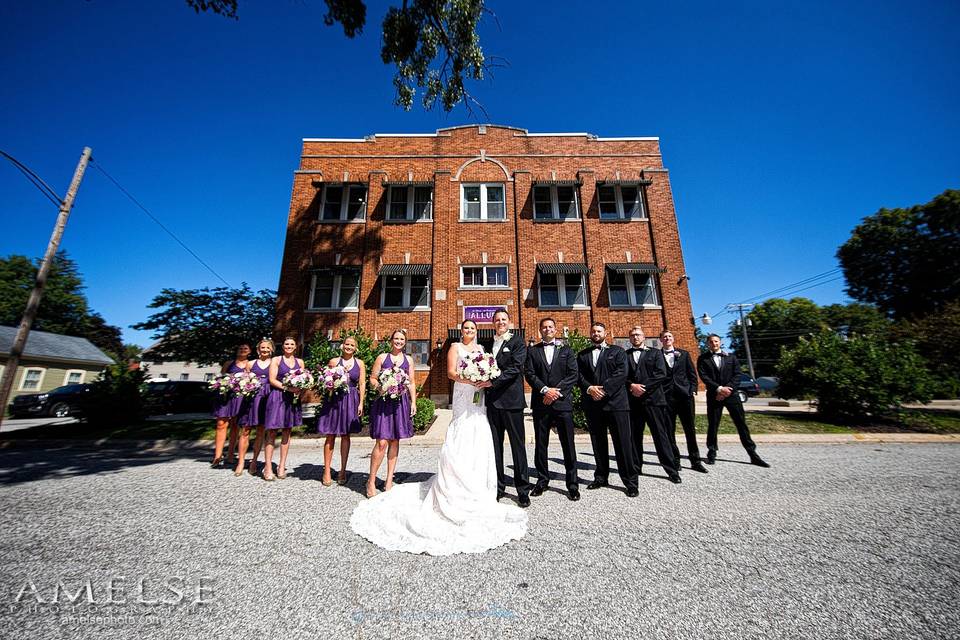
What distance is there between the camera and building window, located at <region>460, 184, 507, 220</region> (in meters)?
18.3

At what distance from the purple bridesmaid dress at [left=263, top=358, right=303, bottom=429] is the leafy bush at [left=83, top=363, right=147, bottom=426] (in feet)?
31.0

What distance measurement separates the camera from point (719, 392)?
6.71m

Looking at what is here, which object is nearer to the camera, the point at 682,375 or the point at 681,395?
the point at 681,395

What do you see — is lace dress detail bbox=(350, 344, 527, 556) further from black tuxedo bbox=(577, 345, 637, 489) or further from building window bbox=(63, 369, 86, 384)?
building window bbox=(63, 369, 86, 384)

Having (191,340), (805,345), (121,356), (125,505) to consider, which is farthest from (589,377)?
(121,356)

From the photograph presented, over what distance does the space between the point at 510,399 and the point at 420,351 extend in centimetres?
1247

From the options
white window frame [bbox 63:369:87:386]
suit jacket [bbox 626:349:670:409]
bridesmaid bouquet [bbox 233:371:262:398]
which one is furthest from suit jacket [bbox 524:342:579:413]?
white window frame [bbox 63:369:87:386]

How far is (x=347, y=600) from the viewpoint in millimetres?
2504

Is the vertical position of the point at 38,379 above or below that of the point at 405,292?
below

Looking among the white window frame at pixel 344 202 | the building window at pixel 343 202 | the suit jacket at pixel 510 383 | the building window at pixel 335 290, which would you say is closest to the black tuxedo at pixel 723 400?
the suit jacket at pixel 510 383

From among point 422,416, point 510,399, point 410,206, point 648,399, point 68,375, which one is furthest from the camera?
point 68,375

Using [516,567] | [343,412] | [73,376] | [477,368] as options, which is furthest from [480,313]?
[73,376]

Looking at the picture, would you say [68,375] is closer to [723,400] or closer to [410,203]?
[410,203]

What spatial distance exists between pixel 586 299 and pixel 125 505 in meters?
16.7
